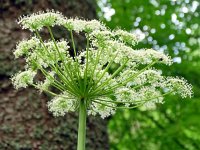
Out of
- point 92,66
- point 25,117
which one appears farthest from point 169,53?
point 92,66

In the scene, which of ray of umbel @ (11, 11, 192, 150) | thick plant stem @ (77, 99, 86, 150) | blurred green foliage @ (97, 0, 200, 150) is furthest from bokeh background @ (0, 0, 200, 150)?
thick plant stem @ (77, 99, 86, 150)

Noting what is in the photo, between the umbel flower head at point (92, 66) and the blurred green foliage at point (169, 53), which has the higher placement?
the blurred green foliage at point (169, 53)

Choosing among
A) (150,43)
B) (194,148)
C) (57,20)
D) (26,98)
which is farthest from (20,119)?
(194,148)

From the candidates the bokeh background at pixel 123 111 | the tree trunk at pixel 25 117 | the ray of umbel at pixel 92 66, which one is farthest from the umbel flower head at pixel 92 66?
the tree trunk at pixel 25 117

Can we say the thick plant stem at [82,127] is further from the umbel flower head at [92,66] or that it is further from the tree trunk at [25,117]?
the tree trunk at [25,117]

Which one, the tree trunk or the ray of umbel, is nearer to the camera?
the ray of umbel

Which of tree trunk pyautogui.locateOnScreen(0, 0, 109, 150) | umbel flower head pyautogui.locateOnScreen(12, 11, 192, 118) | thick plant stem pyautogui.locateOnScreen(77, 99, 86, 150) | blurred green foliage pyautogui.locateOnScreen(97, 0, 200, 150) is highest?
blurred green foliage pyautogui.locateOnScreen(97, 0, 200, 150)

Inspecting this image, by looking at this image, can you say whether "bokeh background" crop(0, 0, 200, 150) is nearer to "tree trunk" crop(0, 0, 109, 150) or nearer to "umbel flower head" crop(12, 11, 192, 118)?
"tree trunk" crop(0, 0, 109, 150)

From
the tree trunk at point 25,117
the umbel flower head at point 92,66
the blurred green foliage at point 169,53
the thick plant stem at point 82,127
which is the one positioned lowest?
the thick plant stem at point 82,127

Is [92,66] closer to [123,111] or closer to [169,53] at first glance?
[169,53]
